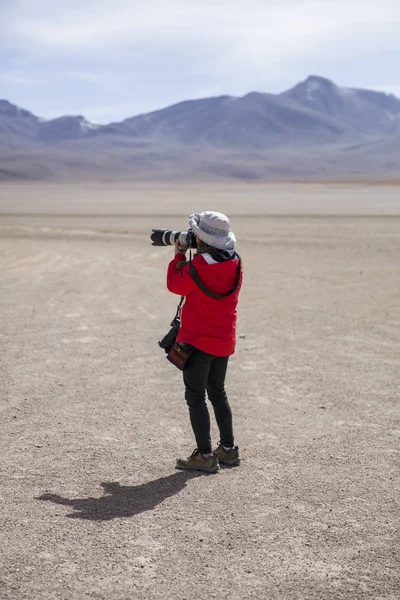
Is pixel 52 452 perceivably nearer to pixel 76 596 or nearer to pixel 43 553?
pixel 43 553

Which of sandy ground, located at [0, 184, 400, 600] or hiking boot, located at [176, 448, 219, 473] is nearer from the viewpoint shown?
sandy ground, located at [0, 184, 400, 600]

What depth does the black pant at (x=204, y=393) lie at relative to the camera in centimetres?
476

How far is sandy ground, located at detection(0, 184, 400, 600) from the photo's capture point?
3.66 meters

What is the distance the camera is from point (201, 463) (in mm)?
4918

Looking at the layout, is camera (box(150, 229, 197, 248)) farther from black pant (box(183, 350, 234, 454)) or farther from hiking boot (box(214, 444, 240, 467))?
hiking boot (box(214, 444, 240, 467))

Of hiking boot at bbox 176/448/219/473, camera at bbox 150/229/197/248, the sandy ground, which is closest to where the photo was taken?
the sandy ground

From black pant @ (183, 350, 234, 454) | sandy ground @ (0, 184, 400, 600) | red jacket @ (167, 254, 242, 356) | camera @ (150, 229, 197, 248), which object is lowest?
sandy ground @ (0, 184, 400, 600)

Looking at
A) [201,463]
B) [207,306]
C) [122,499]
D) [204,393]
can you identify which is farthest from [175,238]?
[122,499]

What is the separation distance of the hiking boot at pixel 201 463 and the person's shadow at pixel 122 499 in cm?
10

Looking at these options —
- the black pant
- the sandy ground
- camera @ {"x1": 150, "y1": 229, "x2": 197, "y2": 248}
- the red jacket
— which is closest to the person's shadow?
the sandy ground

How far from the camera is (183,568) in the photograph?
367 centimetres

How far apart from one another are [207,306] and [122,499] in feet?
4.00

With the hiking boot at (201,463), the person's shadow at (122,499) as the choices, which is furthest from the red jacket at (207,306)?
the person's shadow at (122,499)

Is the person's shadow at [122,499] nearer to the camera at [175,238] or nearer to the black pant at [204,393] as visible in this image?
the black pant at [204,393]
